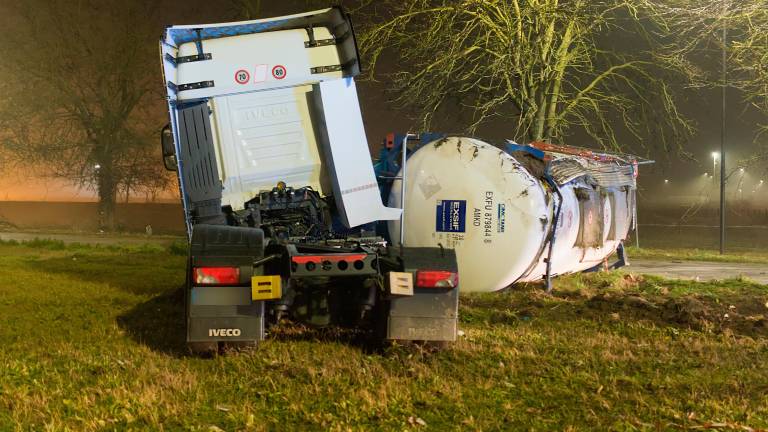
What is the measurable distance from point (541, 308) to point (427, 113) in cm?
735

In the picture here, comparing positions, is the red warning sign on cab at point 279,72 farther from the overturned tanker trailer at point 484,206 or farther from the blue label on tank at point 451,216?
the blue label on tank at point 451,216

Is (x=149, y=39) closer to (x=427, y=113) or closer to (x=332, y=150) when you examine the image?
(x=427, y=113)

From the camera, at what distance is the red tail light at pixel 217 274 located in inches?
192

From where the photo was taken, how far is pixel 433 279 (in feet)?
→ 16.8

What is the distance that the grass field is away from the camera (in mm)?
3926

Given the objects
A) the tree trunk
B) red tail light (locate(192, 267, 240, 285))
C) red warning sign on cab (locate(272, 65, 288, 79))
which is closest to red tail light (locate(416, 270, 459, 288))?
red tail light (locate(192, 267, 240, 285))

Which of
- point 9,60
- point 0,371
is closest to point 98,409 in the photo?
point 0,371

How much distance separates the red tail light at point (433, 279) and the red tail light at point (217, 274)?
4.64ft

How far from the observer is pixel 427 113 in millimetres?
14438

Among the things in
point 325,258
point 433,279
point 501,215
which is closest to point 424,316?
point 433,279

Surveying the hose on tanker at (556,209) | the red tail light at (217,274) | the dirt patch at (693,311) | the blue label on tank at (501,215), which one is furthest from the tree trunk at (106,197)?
the red tail light at (217,274)

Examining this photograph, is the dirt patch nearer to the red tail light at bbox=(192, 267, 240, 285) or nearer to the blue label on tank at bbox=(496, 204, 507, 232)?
the blue label on tank at bbox=(496, 204, 507, 232)

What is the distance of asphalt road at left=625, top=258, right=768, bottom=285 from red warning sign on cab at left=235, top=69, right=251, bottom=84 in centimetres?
938

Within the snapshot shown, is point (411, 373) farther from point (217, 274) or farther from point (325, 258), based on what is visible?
point (217, 274)
